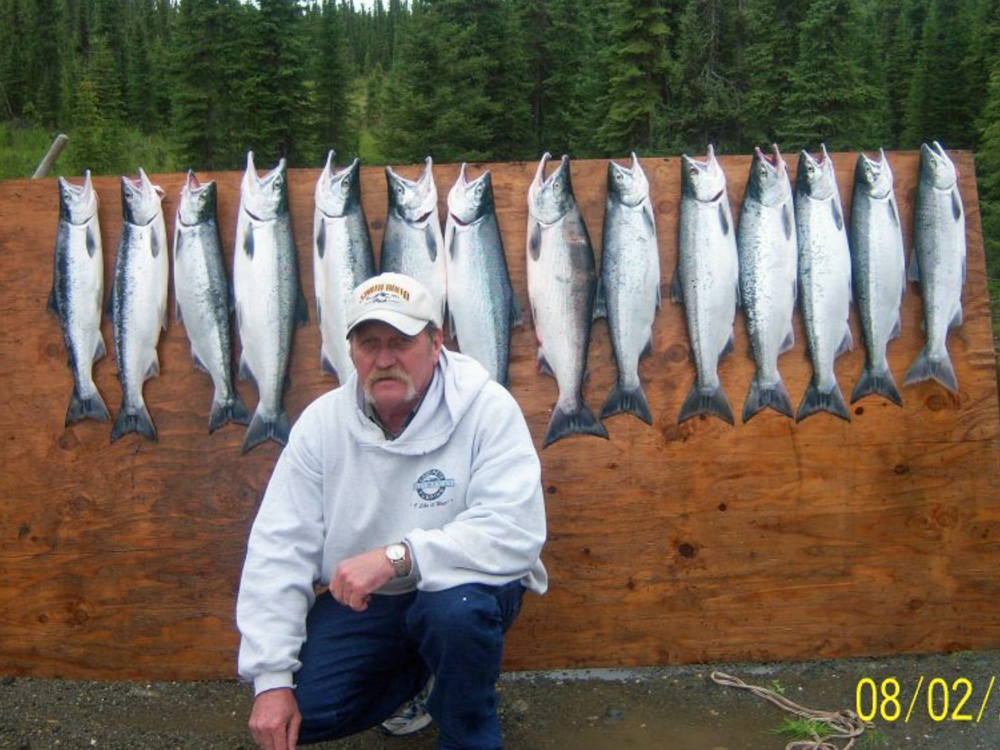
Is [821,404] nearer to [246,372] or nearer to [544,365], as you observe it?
[544,365]

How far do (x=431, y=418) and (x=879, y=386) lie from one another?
166 cm

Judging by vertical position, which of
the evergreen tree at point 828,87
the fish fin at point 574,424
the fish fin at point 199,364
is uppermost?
the evergreen tree at point 828,87

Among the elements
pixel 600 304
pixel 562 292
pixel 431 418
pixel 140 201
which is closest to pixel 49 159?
pixel 140 201

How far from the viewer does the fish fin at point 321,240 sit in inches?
121

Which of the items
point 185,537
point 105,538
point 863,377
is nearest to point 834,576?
point 863,377

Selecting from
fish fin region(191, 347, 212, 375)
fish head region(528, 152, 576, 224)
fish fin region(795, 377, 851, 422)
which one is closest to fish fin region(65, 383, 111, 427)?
fish fin region(191, 347, 212, 375)

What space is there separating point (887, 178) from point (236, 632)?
2574 millimetres

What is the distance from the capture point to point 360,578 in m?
2.01

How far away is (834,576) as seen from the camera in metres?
3.10

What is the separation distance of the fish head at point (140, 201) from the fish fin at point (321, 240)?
1.75 feet
